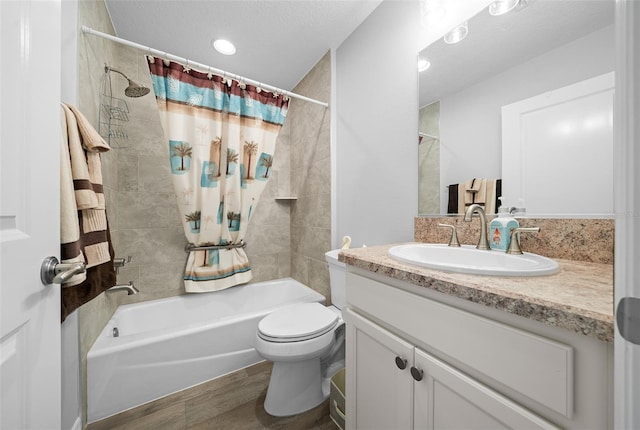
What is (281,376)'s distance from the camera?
1.21 meters

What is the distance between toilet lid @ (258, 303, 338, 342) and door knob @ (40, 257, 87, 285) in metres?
0.86

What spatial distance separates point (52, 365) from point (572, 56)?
1.71m

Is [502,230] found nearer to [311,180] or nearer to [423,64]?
[423,64]

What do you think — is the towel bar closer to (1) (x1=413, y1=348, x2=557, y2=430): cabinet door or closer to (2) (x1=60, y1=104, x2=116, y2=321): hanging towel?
(2) (x1=60, y1=104, x2=116, y2=321): hanging towel

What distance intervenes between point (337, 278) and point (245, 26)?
1773mm

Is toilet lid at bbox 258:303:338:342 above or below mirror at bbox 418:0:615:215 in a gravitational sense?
below

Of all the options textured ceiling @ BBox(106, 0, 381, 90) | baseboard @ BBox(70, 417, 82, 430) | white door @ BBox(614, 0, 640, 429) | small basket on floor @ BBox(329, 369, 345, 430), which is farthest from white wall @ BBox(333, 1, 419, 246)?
baseboard @ BBox(70, 417, 82, 430)

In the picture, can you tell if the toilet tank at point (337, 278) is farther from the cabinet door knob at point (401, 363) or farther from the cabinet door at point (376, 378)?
the cabinet door knob at point (401, 363)

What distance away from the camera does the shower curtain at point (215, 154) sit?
153cm

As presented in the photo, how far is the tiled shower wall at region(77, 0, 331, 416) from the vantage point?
157cm

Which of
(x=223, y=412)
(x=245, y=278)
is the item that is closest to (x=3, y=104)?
(x=223, y=412)

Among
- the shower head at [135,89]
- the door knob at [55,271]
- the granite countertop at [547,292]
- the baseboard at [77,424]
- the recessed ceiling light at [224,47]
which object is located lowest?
the baseboard at [77,424]

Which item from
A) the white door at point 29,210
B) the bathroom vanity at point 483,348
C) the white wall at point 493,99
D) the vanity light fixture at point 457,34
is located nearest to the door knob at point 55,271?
the white door at point 29,210

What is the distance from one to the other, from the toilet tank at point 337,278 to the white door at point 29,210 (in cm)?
112
